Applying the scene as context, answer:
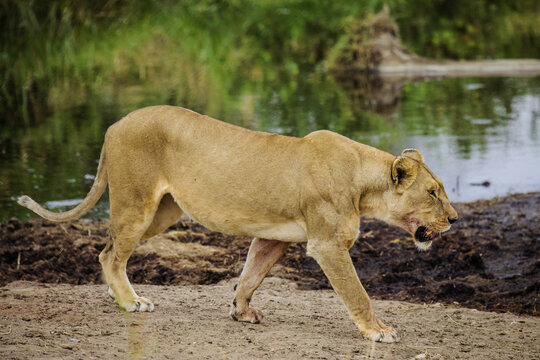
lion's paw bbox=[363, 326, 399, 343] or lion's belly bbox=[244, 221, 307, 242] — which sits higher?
lion's belly bbox=[244, 221, 307, 242]

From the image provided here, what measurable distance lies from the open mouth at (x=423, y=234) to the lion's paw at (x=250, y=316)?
126 cm

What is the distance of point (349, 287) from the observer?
6.07 metres

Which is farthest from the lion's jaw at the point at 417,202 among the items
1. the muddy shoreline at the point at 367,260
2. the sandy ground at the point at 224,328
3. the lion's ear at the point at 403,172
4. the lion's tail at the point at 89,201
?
the lion's tail at the point at 89,201

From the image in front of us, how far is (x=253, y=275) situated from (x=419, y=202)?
→ 1307 mm

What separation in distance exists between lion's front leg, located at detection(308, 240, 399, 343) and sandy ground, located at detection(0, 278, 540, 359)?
3.8 inches

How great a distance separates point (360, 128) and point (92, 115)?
4941 mm

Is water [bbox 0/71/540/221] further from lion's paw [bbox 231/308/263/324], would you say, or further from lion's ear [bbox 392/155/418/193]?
lion's ear [bbox 392/155/418/193]

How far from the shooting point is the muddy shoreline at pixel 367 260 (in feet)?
25.0

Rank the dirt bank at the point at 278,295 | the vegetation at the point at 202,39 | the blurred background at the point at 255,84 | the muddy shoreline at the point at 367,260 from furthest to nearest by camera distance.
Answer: the vegetation at the point at 202,39 → the blurred background at the point at 255,84 → the muddy shoreline at the point at 367,260 → the dirt bank at the point at 278,295

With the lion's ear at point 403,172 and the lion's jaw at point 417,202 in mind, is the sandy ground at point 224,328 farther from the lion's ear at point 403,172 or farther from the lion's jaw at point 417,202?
the lion's ear at point 403,172

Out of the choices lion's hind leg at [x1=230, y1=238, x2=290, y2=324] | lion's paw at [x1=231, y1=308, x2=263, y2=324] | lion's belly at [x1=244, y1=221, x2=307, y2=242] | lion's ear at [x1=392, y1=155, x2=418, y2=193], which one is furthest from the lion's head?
lion's paw at [x1=231, y1=308, x2=263, y2=324]

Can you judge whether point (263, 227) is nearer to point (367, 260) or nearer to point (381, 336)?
point (381, 336)

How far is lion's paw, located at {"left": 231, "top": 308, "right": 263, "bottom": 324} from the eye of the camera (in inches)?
252

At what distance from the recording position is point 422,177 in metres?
6.20
